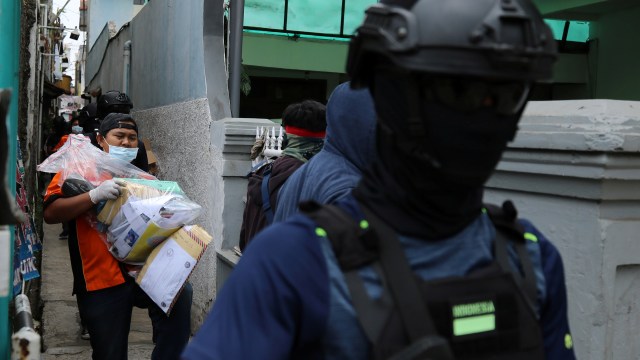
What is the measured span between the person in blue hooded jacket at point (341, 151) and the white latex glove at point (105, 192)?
1.32 metres

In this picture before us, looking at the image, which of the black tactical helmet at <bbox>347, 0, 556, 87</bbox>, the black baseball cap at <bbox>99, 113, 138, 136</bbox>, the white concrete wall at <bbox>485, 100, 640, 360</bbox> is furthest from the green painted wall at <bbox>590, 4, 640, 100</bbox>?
the black tactical helmet at <bbox>347, 0, 556, 87</bbox>

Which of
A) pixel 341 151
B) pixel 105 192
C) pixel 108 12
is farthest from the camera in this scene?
pixel 108 12

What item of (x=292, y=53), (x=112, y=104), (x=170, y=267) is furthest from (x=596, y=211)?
(x=292, y=53)

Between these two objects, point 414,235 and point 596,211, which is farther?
point 596,211

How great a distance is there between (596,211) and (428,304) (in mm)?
1652

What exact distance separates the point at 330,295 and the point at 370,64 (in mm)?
457

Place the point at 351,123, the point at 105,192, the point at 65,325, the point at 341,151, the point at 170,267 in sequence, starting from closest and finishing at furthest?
the point at 351,123, the point at 341,151, the point at 105,192, the point at 170,267, the point at 65,325

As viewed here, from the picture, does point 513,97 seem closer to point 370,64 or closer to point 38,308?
point 370,64

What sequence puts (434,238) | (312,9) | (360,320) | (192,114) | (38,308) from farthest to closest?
(312,9), (192,114), (38,308), (434,238), (360,320)

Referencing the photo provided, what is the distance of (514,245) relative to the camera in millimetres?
1534

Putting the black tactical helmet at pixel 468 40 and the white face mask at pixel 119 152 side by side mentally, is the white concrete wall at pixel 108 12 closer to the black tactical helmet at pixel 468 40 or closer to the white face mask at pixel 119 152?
the white face mask at pixel 119 152

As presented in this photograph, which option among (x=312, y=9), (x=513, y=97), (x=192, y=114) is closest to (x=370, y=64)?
(x=513, y=97)

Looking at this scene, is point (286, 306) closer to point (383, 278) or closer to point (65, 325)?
point (383, 278)

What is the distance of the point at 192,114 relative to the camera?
25.1ft
